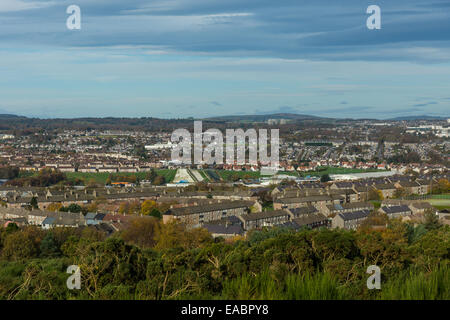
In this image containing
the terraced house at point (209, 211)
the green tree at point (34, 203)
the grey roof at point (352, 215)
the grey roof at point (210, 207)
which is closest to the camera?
the grey roof at point (352, 215)

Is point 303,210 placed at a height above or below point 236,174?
above

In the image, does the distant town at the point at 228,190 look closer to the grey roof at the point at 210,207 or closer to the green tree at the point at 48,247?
the grey roof at the point at 210,207

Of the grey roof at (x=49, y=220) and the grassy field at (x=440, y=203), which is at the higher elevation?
the grey roof at (x=49, y=220)

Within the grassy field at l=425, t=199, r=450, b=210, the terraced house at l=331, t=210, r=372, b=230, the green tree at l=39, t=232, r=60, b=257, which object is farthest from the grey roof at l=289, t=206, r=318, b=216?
the green tree at l=39, t=232, r=60, b=257

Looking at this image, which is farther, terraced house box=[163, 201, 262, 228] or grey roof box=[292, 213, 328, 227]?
terraced house box=[163, 201, 262, 228]

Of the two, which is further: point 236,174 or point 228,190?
point 236,174

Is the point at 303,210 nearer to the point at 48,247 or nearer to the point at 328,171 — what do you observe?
the point at 48,247

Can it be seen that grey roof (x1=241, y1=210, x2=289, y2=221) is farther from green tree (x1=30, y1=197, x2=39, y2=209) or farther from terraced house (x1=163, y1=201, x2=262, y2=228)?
green tree (x1=30, y1=197, x2=39, y2=209)

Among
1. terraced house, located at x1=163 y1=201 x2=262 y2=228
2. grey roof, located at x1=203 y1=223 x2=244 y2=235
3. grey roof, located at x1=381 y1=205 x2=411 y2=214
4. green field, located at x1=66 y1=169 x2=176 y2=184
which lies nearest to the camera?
grey roof, located at x1=203 y1=223 x2=244 y2=235

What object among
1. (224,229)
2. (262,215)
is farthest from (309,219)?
(224,229)

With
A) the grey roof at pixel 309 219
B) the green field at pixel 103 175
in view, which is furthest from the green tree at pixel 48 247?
the green field at pixel 103 175

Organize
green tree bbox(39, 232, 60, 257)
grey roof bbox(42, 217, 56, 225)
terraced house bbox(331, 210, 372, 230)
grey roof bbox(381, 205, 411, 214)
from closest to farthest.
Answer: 1. green tree bbox(39, 232, 60, 257)
2. grey roof bbox(42, 217, 56, 225)
3. terraced house bbox(331, 210, 372, 230)
4. grey roof bbox(381, 205, 411, 214)
